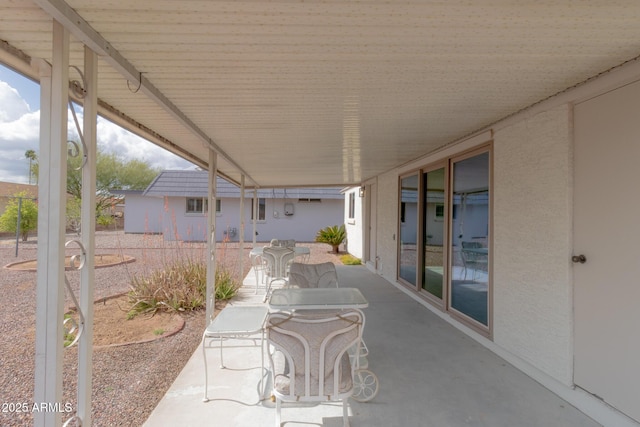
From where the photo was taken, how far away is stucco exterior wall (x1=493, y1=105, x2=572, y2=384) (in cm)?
288

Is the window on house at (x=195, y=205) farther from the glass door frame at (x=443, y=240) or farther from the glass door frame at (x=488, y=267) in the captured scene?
the glass door frame at (x=488, y=267)

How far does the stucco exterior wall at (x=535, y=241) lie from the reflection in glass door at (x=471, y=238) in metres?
0.31

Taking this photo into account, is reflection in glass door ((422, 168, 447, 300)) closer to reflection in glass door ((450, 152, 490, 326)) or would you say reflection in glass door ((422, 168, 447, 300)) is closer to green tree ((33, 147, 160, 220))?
reflection in glass door ((450, 152, 490, 326))

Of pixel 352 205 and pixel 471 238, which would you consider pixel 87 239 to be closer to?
pixel 471 238

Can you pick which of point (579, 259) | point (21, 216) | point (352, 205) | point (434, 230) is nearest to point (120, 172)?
point (21, 216)

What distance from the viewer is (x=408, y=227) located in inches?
261

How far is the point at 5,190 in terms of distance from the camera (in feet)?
48.1

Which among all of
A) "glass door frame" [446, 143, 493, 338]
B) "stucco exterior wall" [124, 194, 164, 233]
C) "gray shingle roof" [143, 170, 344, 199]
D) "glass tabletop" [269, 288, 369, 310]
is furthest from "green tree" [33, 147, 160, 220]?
"glass door frame" [446, 143, 493, 338]

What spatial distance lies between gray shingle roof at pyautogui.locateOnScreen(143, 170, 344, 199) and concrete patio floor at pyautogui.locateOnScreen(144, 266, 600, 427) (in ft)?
43.9

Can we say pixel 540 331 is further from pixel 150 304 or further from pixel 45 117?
pixel 150 304

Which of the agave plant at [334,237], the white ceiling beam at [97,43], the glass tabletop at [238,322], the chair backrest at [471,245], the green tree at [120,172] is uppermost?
the green tree at [120,172]

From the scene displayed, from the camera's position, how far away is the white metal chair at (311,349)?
212cm

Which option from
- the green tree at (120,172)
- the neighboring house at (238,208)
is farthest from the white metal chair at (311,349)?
the green tree at (120,172)

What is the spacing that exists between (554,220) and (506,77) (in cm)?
132
